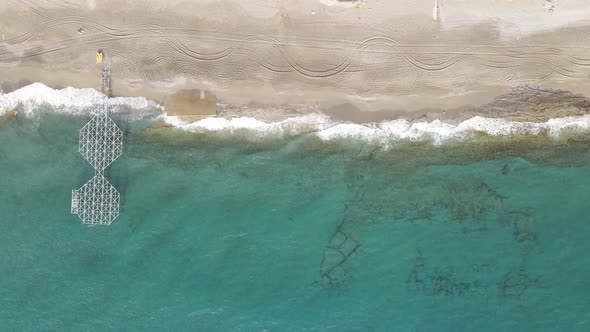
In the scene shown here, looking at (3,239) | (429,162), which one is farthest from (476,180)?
(3,239)

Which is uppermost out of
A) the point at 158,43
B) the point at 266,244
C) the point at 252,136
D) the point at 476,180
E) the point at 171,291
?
the point at 158,43

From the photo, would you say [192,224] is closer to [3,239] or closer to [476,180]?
[3,239]

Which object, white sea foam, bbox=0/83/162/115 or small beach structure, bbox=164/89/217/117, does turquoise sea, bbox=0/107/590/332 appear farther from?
small beach structure, bbox=164/89/217/117

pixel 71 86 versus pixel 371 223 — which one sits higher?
pixel 71 86

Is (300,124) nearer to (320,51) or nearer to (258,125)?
(258,125)

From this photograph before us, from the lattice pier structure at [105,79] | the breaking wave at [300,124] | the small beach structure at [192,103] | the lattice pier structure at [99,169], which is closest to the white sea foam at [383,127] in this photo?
→ the breaking wave at [300,124]

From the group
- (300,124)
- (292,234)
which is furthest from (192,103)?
(292,234)
